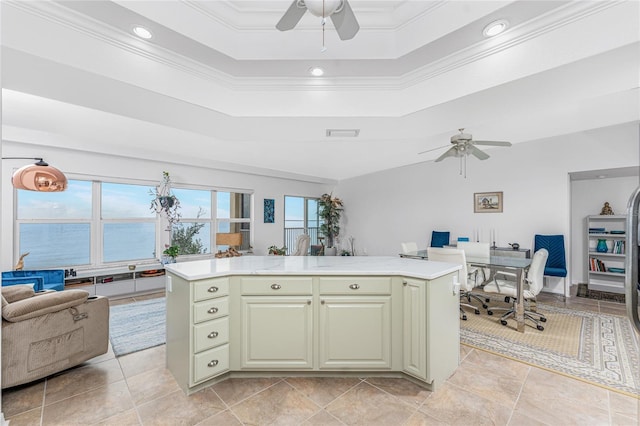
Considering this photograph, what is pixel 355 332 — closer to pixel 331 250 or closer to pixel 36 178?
pixel 36 178

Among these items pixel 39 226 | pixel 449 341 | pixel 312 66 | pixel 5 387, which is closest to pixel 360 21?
pixel 312 66

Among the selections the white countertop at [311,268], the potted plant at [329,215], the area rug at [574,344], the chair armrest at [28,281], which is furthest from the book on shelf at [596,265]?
the chair armrest at [28,281]

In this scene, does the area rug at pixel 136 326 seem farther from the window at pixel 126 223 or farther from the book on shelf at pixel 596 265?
the book on shelf at pixel 596 265

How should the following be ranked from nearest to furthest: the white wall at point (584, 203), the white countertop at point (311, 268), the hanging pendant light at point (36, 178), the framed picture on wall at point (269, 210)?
the white countertop at point (311, 268), the hanging pendant light at point (36, 178), the white wall at point (584, 203), the framed picture on wall at point (269, 210)

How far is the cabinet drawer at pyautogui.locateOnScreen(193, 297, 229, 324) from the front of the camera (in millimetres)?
2131

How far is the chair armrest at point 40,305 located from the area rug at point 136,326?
0.76 m

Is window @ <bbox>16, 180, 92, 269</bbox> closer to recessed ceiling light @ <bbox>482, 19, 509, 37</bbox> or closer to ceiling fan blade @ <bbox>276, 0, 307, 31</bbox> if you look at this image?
ceiling fan blade @ <bbox>276, 0, 307, 31</bbox>

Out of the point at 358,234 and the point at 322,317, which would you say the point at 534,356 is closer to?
the point at 322,317

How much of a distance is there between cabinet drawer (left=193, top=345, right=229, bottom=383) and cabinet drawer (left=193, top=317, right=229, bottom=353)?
51 mm

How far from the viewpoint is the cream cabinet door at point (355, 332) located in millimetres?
2283

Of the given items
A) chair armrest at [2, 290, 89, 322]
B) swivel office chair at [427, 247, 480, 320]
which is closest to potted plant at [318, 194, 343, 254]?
swivel office chair at [427, 247, 480, 320]

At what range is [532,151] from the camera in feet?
17.0

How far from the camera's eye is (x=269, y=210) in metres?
7.29

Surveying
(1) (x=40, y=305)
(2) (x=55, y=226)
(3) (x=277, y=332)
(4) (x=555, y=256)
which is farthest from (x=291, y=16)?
(4) (x=555, y=256)
